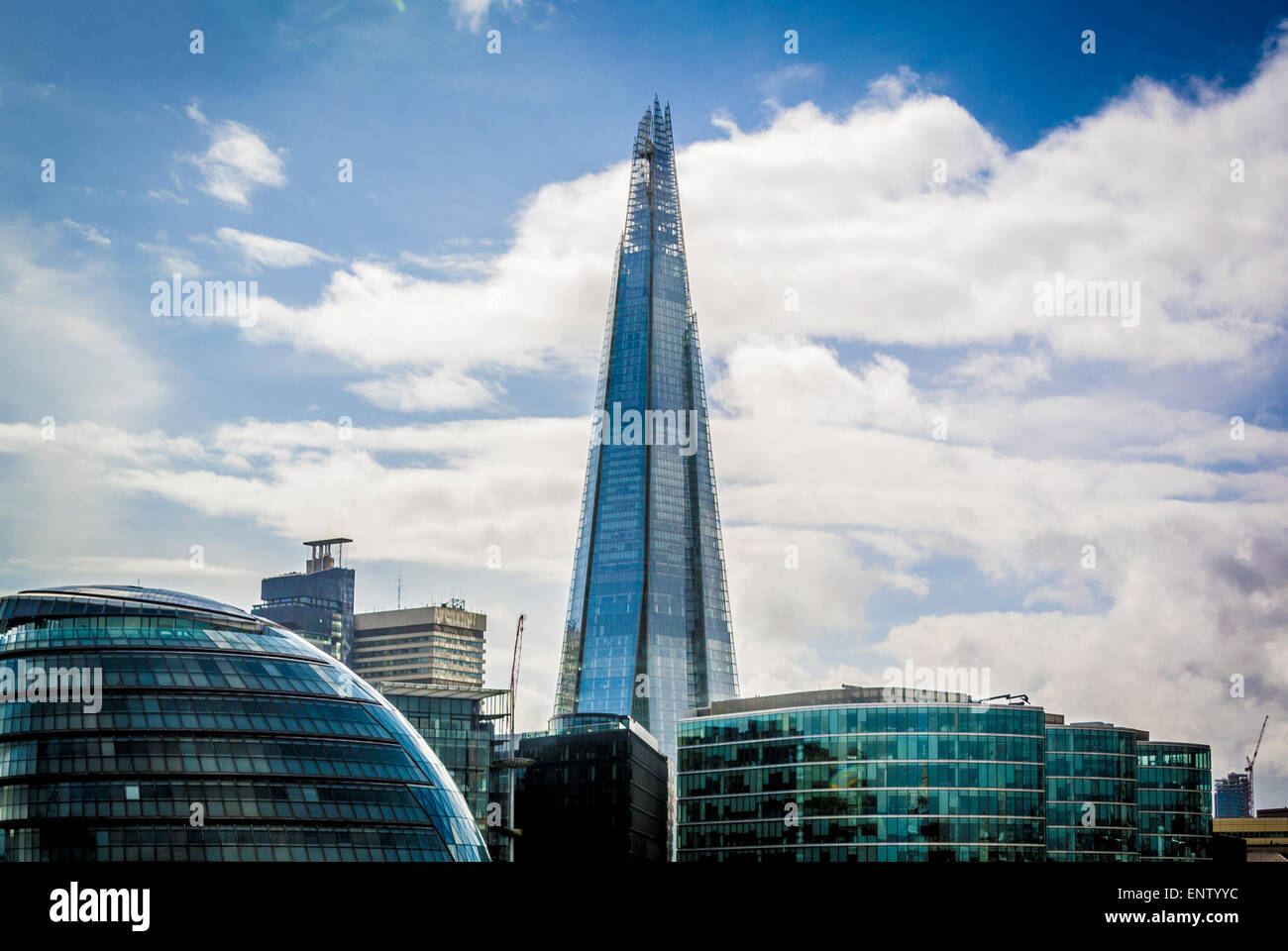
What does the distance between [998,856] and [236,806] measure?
107199 millimetres

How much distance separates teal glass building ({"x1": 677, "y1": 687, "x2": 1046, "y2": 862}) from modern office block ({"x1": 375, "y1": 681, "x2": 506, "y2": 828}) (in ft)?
110

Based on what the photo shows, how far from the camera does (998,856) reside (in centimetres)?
17075
